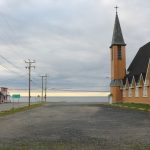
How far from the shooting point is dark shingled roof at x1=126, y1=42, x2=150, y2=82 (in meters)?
65.3

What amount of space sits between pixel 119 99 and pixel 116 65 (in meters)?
7.01

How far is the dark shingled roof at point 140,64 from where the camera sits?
214 feet

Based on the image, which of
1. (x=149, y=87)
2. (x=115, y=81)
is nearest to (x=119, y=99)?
(x=115, y=81)

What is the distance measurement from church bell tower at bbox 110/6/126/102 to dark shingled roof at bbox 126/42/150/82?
75.2 inches

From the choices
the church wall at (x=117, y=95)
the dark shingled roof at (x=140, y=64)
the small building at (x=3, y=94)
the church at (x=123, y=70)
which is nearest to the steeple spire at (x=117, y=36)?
the church at (x=123, y=70)

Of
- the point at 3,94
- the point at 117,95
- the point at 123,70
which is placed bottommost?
the point at 117,95

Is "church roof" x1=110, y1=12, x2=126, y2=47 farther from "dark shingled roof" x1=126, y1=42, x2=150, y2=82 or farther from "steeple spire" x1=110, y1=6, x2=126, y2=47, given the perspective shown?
"dark shingled roof" x1=126, y1=42, x2=150, y2=82

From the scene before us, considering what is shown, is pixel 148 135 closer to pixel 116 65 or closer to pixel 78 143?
pixel 78 143

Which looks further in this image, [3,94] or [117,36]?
[3,94]

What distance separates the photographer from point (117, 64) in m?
78.8

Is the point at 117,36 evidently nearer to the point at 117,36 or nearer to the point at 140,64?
the point at 117,36

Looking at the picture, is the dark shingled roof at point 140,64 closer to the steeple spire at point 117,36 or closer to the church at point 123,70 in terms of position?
the church at point 123,70

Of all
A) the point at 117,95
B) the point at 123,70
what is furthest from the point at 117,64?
the point at 117,95

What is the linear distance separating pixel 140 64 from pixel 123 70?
10.4m
